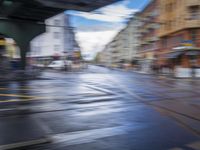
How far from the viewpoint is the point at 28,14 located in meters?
22.8

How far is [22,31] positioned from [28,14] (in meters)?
2.25

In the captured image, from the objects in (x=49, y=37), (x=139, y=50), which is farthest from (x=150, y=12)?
(x=49, y=37)

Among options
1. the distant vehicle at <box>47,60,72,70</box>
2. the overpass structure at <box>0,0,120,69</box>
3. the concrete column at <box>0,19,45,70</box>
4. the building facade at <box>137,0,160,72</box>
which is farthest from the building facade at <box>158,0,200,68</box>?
the overpass structure at <box>0,0,120,69</box>

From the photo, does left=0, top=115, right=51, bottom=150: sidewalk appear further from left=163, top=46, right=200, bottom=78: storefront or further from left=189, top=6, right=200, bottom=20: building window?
left=189, top=6, right=200, bottom=20: building window

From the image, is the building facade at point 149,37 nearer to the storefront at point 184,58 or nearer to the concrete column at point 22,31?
the storefront at point 184,58

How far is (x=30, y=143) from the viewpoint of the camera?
554 centimetres

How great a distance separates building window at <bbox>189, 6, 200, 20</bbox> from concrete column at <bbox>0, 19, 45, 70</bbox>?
2160 cm

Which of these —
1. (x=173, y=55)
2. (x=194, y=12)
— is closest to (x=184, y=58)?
(x=173, y=55)

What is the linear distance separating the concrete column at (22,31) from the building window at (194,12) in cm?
2160

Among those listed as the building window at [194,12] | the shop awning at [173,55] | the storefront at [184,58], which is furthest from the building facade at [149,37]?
the building window at [194,12]

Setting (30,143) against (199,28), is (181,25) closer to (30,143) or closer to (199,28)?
(199,28)

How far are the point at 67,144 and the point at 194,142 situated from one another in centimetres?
232

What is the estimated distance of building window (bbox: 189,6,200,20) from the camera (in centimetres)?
Result: 3881

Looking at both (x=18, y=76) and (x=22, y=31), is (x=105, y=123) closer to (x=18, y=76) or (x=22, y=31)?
(x=18, y=76)
